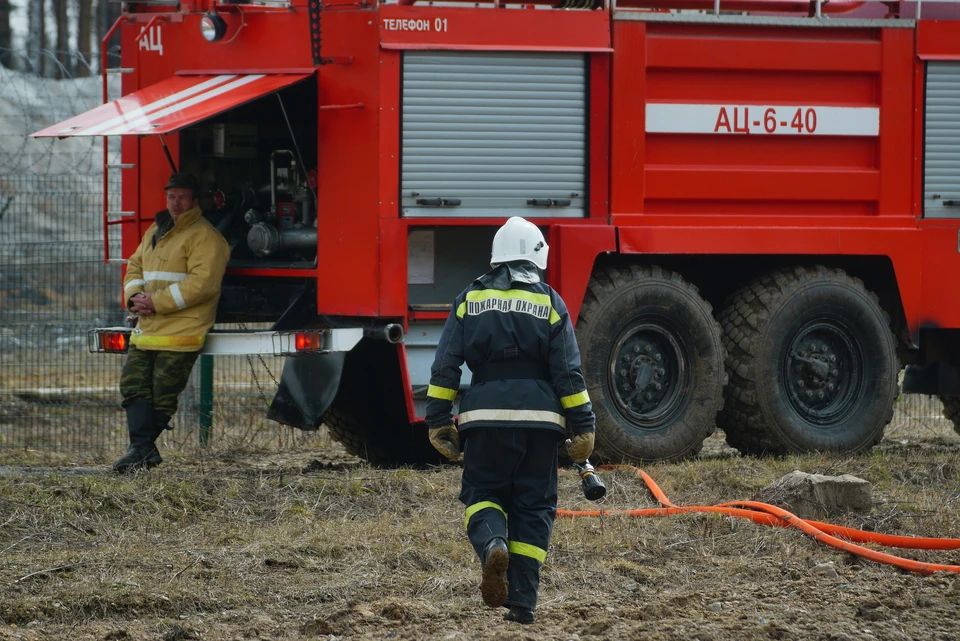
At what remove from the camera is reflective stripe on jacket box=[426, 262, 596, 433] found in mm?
5617

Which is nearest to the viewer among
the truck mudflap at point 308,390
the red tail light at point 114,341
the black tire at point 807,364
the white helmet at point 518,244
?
the white helmet at point 518,244

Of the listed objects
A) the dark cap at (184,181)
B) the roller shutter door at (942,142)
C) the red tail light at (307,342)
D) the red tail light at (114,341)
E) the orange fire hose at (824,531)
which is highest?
the roller shutter door at (942,142)

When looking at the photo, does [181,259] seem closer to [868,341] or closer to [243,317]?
[243,317]

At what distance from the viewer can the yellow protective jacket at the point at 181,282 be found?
8656 mm

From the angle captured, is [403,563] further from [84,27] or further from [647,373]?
[84,27]

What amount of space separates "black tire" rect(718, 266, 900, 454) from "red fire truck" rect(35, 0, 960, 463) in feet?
0.06

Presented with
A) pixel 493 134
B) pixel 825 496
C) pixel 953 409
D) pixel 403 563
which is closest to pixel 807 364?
pixel 825 496

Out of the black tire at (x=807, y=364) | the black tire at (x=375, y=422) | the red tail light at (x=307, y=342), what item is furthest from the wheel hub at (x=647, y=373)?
the red tail light at (x=307, y=342)

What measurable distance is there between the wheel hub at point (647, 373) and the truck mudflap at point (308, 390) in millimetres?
1732

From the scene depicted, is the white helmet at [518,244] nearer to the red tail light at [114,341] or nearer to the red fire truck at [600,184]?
the red fire truck at [600,184]

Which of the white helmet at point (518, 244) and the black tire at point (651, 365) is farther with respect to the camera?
the black tire at point (651, 365)

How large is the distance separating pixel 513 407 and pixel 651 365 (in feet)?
11.6

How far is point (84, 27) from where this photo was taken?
23.2 metres

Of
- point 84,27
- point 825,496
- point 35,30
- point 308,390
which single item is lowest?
point 825,496
